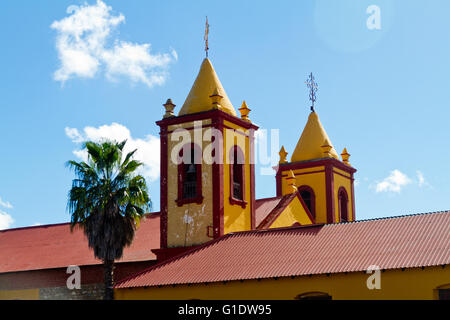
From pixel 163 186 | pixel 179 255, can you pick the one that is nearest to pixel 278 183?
pixel 163 186

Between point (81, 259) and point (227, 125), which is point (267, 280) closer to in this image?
point (227, 125)

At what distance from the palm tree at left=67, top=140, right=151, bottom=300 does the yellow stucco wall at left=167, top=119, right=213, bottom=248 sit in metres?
2.00

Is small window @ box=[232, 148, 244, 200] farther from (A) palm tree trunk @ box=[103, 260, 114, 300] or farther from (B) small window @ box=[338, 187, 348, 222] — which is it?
(B) small window @ box=[338, 187, 348, 222]

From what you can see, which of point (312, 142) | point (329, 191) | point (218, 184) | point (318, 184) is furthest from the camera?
point (312, 142)

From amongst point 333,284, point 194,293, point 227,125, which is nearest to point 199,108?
point 227,125

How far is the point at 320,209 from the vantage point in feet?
125

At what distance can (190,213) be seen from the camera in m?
28.6

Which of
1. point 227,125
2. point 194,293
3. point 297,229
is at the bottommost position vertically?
point 194,293

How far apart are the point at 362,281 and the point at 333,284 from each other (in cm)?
93

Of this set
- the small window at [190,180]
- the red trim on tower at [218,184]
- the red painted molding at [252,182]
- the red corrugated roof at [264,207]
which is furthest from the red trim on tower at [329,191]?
the red trim on tower at [218,184]

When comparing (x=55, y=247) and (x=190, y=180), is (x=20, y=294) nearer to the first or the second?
(x=55, y=247)

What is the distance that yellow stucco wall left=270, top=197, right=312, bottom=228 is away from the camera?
31337mm

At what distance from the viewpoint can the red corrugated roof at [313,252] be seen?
21.1m

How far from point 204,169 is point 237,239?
3.71m
